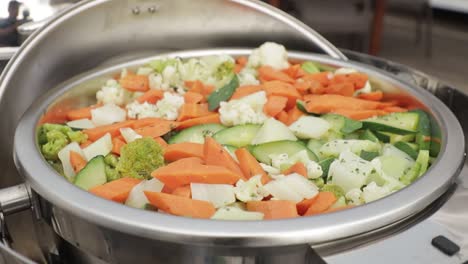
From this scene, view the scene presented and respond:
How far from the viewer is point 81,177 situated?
32.4 inches

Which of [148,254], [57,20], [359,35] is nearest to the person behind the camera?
[148,254]

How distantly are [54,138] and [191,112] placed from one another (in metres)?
0.26

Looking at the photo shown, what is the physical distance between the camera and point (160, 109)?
3.38ft

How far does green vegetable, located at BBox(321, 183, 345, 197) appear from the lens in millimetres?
793

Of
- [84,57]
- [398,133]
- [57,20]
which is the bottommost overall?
[398,133]

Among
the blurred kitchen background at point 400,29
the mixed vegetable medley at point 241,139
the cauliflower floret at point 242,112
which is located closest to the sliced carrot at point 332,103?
the mixed vegetable medley at point 241,139

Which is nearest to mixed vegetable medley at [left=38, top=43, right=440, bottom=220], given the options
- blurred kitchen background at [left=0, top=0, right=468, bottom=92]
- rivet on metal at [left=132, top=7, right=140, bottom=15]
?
rivet on metal at [left=132, top=7, right=140, bottom=15]

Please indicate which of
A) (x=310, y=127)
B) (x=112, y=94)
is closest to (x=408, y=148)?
(x=310, y=127)

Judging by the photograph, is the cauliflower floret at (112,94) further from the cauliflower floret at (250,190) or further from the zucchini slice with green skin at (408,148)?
the zucchini slice with green skin at (408,148)

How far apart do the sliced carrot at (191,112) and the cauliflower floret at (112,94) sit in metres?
0.16

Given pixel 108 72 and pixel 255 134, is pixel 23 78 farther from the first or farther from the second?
pixel 255 134

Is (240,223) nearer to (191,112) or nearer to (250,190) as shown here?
(250,190)

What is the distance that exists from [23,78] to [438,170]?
79cm

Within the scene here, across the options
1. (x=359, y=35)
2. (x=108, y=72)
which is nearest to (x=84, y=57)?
(x=108, y=72)
